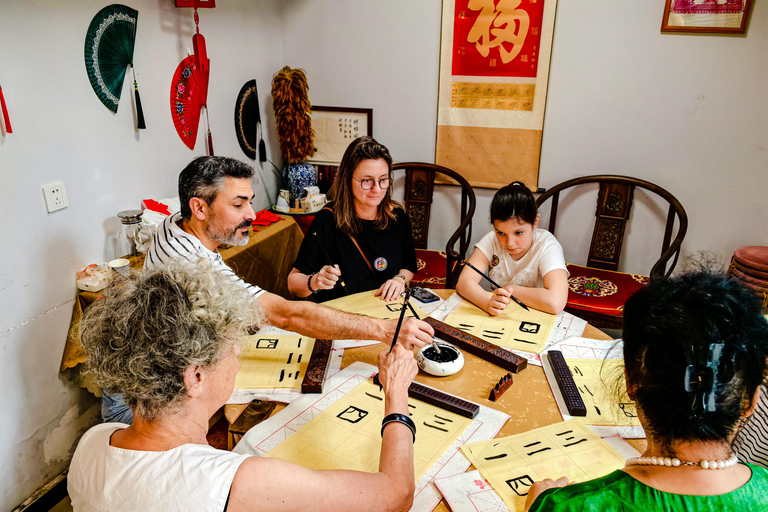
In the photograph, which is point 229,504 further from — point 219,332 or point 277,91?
point 277,91

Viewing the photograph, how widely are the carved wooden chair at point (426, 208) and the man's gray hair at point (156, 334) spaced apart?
2.18 metres

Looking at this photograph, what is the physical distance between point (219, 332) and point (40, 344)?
5.19 ft

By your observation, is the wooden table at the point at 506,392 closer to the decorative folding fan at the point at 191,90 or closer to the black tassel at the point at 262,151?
the decorative folding fan at the point at 191,90

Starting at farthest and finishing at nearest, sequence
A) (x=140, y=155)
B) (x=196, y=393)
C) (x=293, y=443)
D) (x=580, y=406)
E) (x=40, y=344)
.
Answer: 1. (x=140, y=155)
2. (x=40, y=344)
3. (x=580, y=406)
4. (x=293, y=443)
5. (x=196, y=393)

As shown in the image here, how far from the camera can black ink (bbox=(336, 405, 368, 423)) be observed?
4.51 ft

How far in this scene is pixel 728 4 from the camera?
282 cm

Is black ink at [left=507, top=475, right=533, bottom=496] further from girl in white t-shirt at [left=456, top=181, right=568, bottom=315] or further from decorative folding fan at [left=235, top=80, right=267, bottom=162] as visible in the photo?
decorative folding fan at [left=235, top=80, right=267, bottom=162]

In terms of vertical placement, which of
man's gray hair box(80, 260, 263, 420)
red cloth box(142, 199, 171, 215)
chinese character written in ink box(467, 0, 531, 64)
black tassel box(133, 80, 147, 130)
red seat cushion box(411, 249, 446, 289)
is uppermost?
chinese character written in ink box(467, 0, 531, 64)

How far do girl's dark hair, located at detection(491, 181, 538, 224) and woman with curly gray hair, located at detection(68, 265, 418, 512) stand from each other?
136 cm

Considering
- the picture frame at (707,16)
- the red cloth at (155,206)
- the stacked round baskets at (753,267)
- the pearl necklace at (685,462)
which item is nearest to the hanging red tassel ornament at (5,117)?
the red cloth at (155,206)

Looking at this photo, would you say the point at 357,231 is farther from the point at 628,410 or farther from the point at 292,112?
the point at 292,112

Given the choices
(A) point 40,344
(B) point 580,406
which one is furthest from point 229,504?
(A) point 40,344

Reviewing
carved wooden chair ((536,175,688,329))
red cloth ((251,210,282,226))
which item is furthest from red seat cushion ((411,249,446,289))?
red cloth ((251,210,282,226))

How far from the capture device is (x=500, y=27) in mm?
3225
